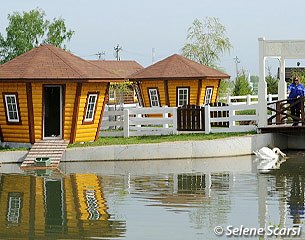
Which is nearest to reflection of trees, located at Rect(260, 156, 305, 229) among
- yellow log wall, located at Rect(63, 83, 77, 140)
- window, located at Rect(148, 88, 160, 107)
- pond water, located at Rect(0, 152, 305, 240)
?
pond water, located at Rect(0, 152, 305, 240)

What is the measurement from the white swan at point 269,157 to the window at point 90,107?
531cm

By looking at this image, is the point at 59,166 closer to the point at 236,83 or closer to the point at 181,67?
the point at 181,67

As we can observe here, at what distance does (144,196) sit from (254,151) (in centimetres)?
881

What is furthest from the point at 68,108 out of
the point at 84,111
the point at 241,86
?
the point at 241,86

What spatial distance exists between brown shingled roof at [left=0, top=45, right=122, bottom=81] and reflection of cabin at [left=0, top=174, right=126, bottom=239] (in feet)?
15.1

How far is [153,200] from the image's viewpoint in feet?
51.0

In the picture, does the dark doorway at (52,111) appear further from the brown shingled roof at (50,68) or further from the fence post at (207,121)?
the fence post at (207,121)

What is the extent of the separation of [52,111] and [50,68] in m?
1.73

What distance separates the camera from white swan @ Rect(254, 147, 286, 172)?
21672 millimetres

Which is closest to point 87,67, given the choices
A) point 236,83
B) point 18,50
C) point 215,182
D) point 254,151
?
point 254,151

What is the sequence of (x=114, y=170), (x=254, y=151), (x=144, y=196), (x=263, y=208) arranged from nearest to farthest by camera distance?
(x=263, y=208) < (x=144, y=196) < (x=114, y=170) < (x=254, y=151)

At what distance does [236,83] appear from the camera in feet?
150

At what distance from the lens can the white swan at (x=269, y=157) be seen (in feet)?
71.1

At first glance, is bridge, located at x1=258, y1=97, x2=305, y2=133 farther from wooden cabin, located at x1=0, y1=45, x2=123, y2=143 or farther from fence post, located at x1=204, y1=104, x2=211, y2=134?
wooden cabin, located at x1=0, y1=45, x2=123, y2=143
